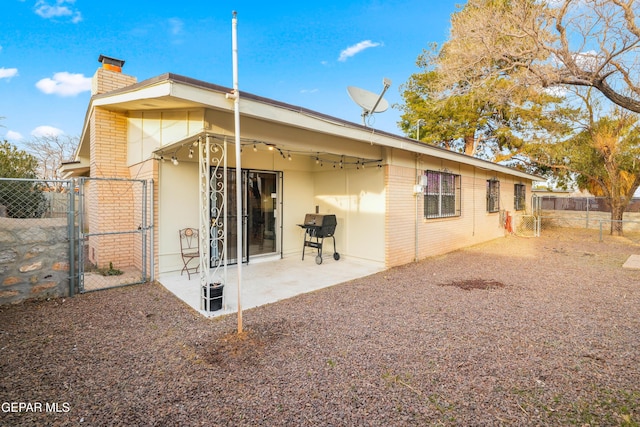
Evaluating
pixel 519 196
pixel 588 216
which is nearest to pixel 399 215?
pixel 519 196

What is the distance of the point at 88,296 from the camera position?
453 cm

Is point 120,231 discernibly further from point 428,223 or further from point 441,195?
point 441,195

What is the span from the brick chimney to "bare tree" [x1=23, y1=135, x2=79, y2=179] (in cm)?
1841

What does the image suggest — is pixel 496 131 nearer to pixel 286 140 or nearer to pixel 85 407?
pixel 286 140

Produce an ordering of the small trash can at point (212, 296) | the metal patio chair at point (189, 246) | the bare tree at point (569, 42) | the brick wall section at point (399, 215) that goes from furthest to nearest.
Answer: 1. the bare tree at point (569, 42)
2. the brick wall section at point (399, 215)
3. the metal patio chair at point (189, 246)
4. the small trash can at point (212, 296)

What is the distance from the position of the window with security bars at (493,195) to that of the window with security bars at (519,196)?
231 centimetres

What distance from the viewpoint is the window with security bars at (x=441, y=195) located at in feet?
26.1

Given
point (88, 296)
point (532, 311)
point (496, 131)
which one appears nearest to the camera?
point (532, 311)

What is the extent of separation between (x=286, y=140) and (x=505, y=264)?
5.87m

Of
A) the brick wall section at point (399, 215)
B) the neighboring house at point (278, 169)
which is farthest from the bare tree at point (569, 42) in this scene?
the brick wall section at point (399, 215)

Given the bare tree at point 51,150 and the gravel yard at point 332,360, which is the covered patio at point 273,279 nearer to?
the gravel yard at point 332,360

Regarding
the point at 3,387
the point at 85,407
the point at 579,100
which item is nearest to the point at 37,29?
the point at 3,387
